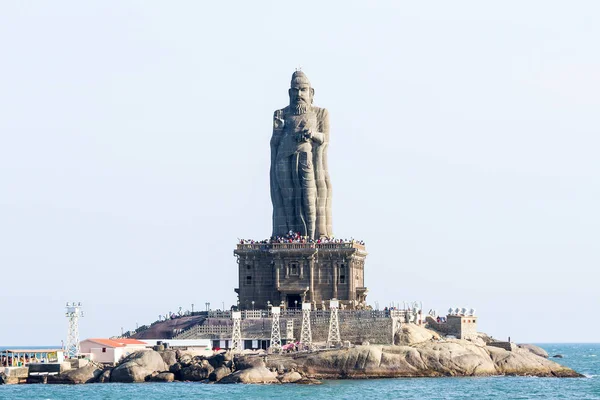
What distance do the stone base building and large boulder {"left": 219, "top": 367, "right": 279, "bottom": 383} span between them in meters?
16.6

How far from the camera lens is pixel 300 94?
111625mm

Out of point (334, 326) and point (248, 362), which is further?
point (334, 326)

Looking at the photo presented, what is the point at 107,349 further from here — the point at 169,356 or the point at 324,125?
the point at 324,125

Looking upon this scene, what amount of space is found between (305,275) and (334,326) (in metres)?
8.05

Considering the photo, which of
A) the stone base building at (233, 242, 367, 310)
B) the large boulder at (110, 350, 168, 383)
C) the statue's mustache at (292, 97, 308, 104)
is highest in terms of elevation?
the statue's mustache at (292, 97, 308, 104)

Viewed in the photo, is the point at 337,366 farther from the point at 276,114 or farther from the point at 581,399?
the point at 276,114

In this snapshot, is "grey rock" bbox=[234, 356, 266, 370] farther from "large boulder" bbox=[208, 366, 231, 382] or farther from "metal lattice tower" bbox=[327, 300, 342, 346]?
"metal lattice tower" bbox=[327, 300, 342, 346]

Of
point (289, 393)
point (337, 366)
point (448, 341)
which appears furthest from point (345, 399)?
point (448, 341)

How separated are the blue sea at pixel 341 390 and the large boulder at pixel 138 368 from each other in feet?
2.69

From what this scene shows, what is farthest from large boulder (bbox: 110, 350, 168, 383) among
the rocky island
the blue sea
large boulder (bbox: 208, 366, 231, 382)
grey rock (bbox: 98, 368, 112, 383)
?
large boulder (bbox: 208, 366, 231, 382)

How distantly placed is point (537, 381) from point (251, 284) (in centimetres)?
2454

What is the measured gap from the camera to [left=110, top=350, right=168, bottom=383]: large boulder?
93.8m

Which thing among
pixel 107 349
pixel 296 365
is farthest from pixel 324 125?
pixel 107 349

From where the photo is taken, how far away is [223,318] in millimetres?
106938
